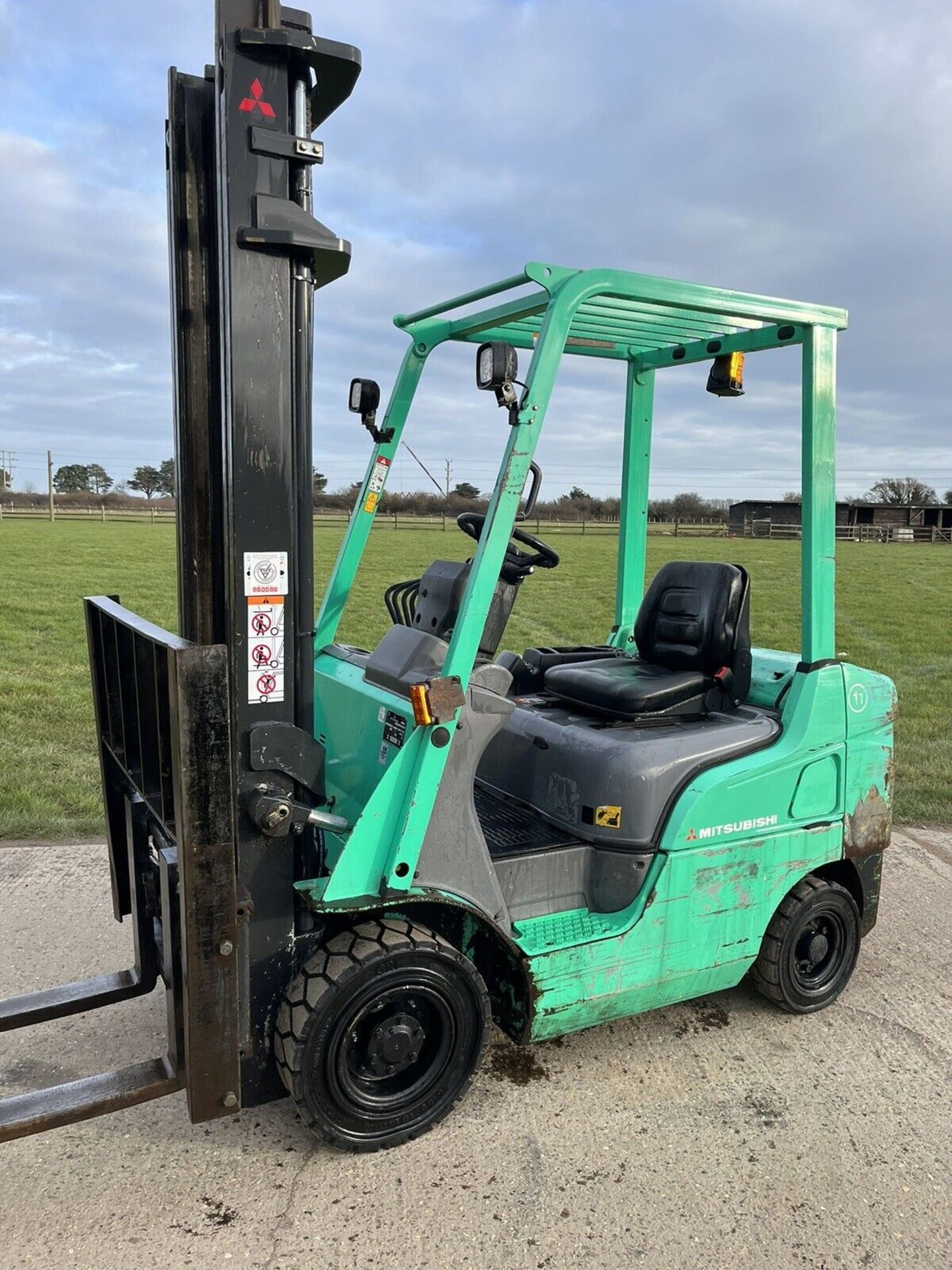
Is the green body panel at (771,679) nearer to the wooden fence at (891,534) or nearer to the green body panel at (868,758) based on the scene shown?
the green body panel at (868,758)

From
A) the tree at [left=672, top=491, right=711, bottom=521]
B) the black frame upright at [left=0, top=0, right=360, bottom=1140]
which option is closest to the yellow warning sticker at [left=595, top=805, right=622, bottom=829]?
the black frame upright at [left=0, top=0, right=360, bottom=1140]

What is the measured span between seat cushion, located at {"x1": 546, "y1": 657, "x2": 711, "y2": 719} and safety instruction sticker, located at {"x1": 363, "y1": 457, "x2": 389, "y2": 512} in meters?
1.07

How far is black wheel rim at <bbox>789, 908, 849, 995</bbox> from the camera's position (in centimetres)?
387

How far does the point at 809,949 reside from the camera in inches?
153

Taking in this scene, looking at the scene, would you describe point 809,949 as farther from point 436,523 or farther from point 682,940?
point 436,523

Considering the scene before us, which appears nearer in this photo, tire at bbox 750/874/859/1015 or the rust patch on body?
tire at bbox 750/874/859/1015

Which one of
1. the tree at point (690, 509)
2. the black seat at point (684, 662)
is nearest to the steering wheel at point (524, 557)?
the black seat at point (684, 662)

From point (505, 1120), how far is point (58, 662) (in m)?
9.99

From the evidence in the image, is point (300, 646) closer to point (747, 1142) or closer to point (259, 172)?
point (259, 172)

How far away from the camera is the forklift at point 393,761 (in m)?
2.65

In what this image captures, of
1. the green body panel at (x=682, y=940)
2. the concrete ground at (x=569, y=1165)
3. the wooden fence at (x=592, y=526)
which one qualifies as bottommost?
the concrete ground at (x=569, y=1165)

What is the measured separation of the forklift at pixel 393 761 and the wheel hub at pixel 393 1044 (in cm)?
1

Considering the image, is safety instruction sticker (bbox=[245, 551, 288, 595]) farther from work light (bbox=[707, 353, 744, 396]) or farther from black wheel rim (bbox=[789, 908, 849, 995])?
black wheel rim (bbox=[789, 908, 849, 995])

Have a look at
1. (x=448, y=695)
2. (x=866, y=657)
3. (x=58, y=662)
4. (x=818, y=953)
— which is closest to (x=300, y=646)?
(x=448, y=695)
